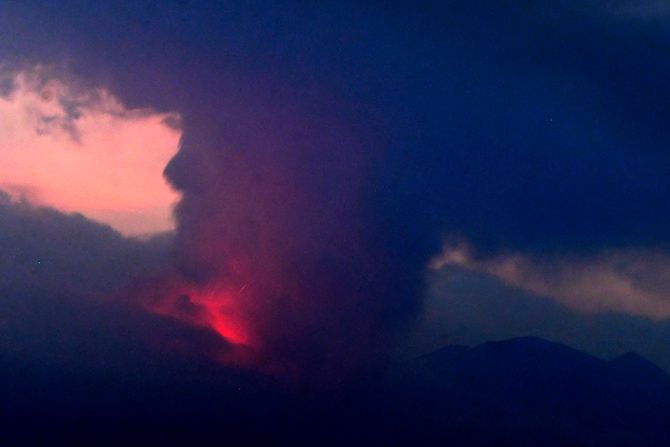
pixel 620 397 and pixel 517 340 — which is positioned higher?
pixel 517 340

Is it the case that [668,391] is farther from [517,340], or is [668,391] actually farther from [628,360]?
[517,340]


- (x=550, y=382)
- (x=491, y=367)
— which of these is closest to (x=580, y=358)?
(x=550, y=382)

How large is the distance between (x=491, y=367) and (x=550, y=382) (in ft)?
3.42

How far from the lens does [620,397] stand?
35.4ft

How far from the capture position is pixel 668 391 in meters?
10.8

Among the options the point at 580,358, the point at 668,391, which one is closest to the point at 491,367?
the point at 580,358

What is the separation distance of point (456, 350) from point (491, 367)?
2.19ft

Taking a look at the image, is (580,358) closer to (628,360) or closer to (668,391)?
(628,360)

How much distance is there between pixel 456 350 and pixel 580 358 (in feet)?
6.90

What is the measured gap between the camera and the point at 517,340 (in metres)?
10.9

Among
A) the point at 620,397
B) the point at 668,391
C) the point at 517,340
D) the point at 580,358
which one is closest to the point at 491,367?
the point at 517,340

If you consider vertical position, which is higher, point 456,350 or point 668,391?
point 456,350

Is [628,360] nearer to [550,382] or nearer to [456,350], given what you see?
[550,382]

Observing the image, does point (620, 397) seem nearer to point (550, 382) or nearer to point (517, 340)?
point (550, 382)
